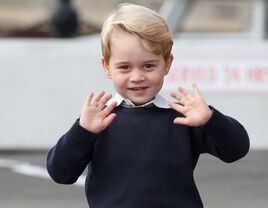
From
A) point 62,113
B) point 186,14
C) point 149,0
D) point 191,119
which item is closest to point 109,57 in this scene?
point 191,119

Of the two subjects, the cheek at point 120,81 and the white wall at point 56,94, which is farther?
the white wall at point 56,94

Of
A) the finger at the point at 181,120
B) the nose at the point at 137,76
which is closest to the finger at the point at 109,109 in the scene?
the nose at the point at 137,76

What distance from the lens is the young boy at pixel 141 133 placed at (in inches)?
135

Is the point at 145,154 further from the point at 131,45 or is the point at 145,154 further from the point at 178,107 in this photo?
the point at 131,45

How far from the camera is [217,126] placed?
11.2ft

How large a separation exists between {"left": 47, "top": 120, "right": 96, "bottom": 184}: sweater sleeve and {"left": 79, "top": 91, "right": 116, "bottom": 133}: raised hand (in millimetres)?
25

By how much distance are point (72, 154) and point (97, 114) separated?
0.16 meters

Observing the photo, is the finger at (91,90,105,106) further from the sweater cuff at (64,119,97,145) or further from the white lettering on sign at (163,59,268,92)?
the white lettering on sign at (163,59,268,92)

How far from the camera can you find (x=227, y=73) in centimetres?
1034

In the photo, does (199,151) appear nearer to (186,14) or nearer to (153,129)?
(153,129)

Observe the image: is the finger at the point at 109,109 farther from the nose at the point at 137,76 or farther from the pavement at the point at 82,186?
the pavement at the point at 82,186

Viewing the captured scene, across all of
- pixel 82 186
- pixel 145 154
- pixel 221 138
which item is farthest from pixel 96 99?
pixel 82 186

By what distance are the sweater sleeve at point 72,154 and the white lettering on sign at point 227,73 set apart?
22.2 feet

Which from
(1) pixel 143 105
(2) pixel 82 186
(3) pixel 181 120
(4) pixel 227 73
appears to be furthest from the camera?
(4) pixel 227 73
